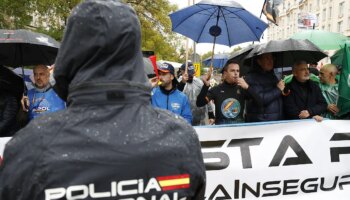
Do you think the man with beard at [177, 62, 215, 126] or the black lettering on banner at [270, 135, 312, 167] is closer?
the black lettering on banner at [270, 135, 312, 167]

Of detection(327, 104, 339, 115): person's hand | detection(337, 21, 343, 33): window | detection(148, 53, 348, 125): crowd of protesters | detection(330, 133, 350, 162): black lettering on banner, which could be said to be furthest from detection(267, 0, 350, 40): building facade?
detection(330, 133, 350, 162): black lettering on banner

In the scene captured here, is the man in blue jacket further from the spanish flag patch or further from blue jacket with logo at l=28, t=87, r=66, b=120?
the spanish flag patch

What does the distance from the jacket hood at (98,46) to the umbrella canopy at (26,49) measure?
3563mm

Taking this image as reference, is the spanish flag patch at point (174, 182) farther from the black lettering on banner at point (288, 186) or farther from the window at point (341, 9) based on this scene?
the window at point (341, 9)

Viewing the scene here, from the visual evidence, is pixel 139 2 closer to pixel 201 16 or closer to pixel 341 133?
pixel 201 16

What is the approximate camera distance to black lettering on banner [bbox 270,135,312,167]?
3957 millimetres

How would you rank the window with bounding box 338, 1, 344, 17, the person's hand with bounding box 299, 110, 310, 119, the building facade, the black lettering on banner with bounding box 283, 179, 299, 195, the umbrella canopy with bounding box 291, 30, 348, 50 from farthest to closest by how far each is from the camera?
the window with bounding box 338, 1, 344, 17 → the building facade → the umbrella canopy with bounding box 291, 30, 348, 50 → the person's hand with bounding box 299, 110, 310, 119 → the black lettering on banner with bounding box 283, 179, 299, 195

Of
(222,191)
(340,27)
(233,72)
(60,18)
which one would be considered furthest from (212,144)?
(340,27)

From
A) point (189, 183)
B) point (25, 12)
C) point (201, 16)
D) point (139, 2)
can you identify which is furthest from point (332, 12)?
point (189, 183)

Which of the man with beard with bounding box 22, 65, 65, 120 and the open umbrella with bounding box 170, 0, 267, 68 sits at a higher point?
the open umbrella with bounding box 170, 0, 267, 68

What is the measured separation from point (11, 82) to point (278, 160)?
3.12m

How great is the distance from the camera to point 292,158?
3977 millimetres

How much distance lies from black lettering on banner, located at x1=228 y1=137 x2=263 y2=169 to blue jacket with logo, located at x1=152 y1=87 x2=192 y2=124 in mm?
1378

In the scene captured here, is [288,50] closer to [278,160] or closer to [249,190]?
[278,160]
